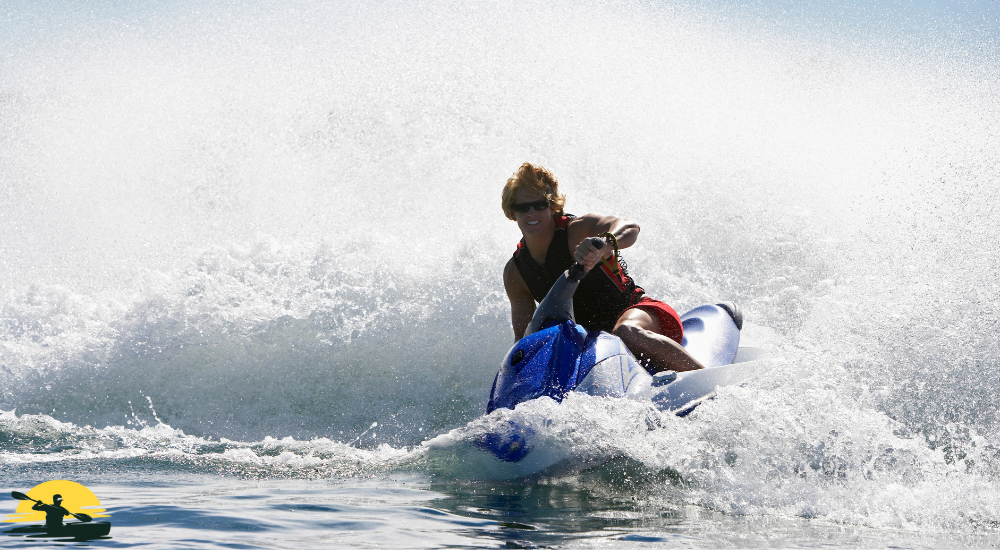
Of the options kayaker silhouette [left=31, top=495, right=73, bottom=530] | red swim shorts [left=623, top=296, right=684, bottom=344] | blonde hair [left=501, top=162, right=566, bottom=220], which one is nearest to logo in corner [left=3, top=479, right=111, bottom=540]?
kayaker silhouette [left=31, top=495, right=73, bottom=530]

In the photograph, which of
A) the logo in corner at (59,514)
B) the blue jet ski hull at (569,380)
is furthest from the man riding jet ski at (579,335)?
the logo in corner at (59,514)

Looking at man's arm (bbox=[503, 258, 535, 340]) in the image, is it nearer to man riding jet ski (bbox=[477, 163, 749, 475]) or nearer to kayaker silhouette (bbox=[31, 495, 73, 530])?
man riding jet ski (bbox=[477, 163, 749, 475])

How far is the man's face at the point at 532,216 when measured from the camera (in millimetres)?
4098

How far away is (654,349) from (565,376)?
628 mm

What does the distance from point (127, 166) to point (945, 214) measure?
32.7 ft

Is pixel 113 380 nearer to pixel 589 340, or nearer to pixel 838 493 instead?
pixel 589 340

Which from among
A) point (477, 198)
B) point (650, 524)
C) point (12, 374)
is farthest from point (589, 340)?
point (477, 198)

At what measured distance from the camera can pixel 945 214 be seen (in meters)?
7.61

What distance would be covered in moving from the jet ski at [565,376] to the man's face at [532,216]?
0.35m

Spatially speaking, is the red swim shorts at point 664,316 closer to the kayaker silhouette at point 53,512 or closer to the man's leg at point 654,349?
the man's leg at point 654,349

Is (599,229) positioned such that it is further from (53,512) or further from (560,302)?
(53,512)

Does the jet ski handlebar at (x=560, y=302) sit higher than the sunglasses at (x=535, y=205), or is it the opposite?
the sunglasses at (x=535, y=205)

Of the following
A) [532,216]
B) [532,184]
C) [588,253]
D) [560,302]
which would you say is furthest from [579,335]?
[532,184]

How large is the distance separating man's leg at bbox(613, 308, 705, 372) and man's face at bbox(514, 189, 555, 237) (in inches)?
24.9
